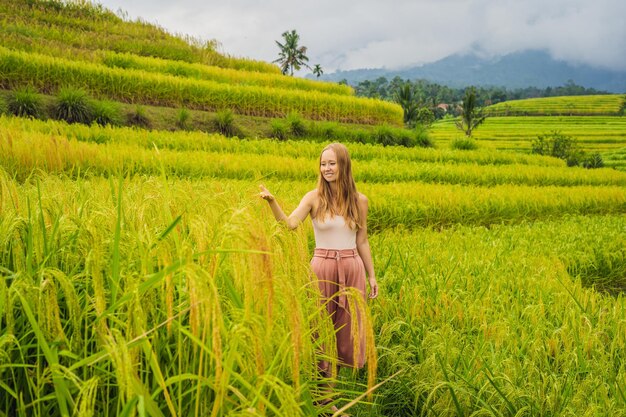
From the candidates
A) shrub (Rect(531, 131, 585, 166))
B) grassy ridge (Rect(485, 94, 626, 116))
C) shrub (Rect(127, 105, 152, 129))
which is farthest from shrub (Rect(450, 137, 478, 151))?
grassy ridge (Rect(485, 94, 626, 116))

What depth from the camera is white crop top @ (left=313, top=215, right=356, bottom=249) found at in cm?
263

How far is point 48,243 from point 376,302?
2.15 meters

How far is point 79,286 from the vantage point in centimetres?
157

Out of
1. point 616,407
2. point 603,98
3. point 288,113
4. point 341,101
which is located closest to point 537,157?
point 341,101

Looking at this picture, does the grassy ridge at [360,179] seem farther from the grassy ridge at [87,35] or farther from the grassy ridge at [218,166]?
the grassy ridge at [87,35]

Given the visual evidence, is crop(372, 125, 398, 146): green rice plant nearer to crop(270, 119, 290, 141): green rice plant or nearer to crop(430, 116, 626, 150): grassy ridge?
crop(270, 119, 290, 141): green rice plant

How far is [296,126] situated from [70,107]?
6.12 metres

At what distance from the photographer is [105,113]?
10.6 metres

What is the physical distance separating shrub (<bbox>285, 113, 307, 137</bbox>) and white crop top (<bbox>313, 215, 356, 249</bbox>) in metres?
11.5

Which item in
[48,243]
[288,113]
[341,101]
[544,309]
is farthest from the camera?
[341,101]

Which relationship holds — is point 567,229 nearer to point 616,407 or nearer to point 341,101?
point 616,407

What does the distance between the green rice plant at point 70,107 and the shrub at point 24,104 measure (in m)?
0.38

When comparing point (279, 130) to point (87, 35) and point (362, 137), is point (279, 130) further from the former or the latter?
point (87, 35)

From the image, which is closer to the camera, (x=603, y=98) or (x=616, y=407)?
(x=616, y=407)
